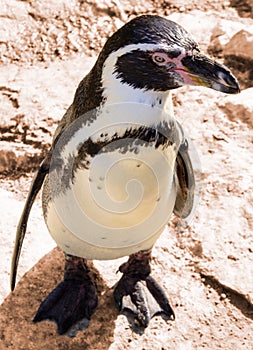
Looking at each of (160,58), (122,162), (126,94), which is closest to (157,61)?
(160,58)

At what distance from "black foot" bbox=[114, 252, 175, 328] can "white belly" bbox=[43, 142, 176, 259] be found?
177 mm

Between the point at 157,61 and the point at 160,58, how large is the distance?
0.01 m

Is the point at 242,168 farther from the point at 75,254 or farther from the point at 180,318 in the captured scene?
the point at 75,254

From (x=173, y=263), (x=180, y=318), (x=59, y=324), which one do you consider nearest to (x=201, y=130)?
(x=173, y=263)

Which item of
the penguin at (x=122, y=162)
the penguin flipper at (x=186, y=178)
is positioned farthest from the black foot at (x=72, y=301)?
the penguin flipper at (x=186, y=178)

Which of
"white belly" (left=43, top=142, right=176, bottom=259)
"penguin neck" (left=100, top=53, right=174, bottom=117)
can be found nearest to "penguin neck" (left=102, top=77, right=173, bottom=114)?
"penguin neck" (left=100, top=53, right=174, bottom=117)

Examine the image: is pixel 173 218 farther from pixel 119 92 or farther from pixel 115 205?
pixel 119 92

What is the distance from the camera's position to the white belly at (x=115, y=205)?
5.75ft

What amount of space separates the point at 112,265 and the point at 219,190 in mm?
534

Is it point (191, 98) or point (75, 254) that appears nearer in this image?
point (75, 254)

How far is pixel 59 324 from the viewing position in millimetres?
2215

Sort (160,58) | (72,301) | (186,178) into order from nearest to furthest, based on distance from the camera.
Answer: (160,58), (186,178), (72,301)

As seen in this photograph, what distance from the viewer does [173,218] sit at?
2549 millimetres

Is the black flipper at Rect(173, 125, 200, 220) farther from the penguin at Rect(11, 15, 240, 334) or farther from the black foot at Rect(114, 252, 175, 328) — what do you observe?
the black foot at Rect(114, 252, 175, 328)
